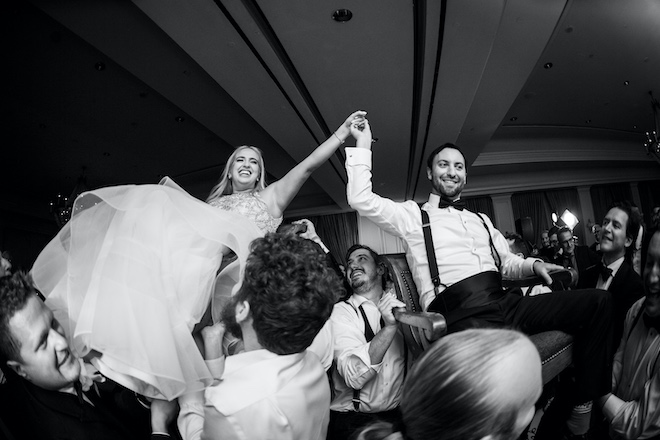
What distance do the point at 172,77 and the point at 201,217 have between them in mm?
4559

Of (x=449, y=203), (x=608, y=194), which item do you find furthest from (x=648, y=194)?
Result: (x=449, y=203)

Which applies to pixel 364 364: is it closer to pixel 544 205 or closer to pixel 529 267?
pixel 529 267

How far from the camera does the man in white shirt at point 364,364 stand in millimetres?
2168

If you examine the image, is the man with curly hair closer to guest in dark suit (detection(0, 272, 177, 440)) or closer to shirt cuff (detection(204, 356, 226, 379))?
shirt cuff (detection(204, 356, 226, 379))

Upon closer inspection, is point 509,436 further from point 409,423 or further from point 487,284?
point 487,284

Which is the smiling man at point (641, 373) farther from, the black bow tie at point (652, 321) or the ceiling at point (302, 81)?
the ceiling at point (302, 81)

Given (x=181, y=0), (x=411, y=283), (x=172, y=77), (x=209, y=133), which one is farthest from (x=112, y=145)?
(x=411, y=283)

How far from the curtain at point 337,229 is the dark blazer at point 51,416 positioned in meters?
10.9

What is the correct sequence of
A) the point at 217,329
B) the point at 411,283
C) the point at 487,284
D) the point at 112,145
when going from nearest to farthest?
1. the point at 217,329
2. the point at 487,284
3. the point at 411,283
4. the point at 112,145

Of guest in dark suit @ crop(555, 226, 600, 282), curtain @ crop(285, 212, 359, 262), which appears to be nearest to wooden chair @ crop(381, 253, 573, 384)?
guest in dark suit @ crop(555, 226, 600, 282)

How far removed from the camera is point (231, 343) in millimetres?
1533

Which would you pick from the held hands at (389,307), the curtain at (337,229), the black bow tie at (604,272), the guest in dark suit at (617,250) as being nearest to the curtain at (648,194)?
the curtain at (337,229)

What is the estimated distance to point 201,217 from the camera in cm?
149

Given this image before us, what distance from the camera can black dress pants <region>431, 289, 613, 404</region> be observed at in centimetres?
178
